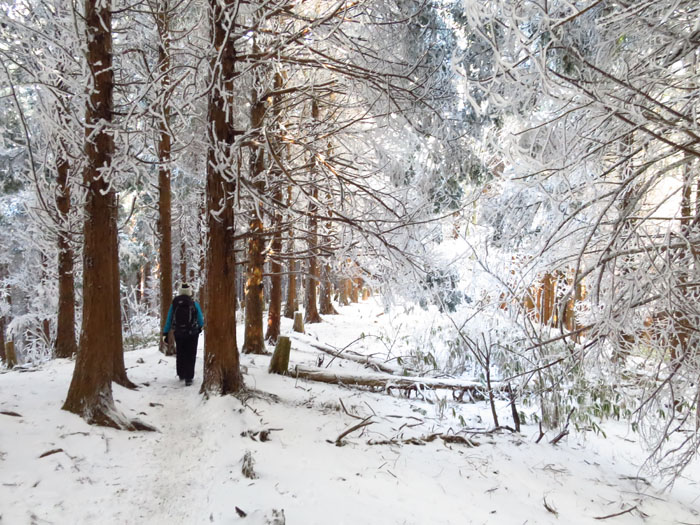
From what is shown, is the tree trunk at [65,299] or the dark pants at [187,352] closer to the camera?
the dark pants at [187,352]

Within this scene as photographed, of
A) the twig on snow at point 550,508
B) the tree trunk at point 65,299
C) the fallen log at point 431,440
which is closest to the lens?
the twig on snow at point 550,508

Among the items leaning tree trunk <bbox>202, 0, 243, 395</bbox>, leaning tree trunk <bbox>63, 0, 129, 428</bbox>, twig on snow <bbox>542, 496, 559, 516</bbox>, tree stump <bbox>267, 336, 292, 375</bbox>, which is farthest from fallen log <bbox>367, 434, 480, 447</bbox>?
leaning tree trunk <bbox>63, 0, 129, 428</bbox>

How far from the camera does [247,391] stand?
19.3ft

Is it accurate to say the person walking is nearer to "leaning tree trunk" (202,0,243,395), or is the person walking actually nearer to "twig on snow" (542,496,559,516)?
"leaning tree trunk" (202,0,243,395)

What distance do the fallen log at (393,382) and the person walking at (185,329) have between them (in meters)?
1.76

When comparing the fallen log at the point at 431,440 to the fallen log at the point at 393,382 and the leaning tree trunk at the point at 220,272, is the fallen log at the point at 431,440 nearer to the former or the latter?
the fallen log at the point at 393,382

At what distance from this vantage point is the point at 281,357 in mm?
7312

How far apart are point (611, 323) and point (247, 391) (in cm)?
468

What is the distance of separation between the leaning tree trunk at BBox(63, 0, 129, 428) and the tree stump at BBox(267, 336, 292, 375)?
2.78 metres

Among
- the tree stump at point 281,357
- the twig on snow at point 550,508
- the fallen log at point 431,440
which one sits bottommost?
the twig on snow at point 550,508

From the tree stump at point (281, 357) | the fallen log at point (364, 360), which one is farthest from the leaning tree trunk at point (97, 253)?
the fallen log at point (364, 360)

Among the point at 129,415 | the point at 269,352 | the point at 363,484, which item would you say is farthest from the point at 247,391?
the point at 269,352

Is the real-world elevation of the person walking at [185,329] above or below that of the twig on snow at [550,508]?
above

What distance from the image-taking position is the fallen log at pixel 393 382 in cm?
704
